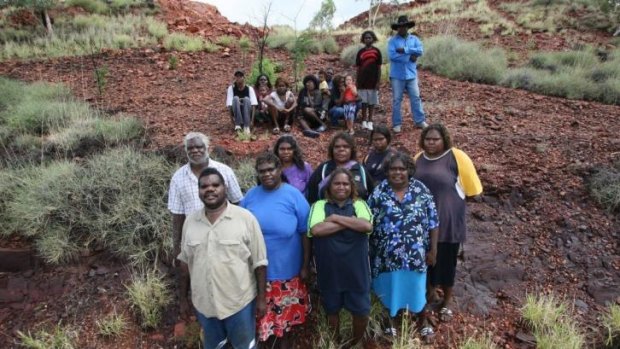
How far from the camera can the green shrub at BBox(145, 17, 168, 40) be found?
14.8 m

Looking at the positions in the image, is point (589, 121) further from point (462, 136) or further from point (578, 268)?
point (578, 268)

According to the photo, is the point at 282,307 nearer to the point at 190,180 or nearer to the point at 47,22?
the point at 190,180

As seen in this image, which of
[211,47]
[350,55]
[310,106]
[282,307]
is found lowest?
[282,307]

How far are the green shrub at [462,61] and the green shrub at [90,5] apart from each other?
14692 mm

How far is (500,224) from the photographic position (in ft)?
15.4

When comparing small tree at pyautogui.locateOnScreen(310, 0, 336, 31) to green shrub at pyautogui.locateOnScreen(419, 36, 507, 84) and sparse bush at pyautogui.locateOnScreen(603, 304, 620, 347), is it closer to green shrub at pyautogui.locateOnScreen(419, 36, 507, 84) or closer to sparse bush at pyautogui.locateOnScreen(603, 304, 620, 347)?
green shrub at pyautogui.locateOnScreen(419, 36, 507, 84)

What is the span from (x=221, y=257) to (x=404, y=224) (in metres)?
1.31

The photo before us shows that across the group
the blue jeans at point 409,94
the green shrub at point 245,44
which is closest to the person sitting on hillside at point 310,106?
the blue jeans at point 409,94

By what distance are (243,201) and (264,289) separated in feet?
2.09

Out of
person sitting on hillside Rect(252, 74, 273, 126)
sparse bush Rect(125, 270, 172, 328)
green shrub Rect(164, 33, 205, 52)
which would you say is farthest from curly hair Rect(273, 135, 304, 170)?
green shrub Rect(164, 33, 205, 52)

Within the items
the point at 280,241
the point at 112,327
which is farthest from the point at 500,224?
the point at 112,327

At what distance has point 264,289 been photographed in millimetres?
2828

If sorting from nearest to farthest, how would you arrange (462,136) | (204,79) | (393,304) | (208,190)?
(208,190) → (393,304) → (462,136) → (204,79)

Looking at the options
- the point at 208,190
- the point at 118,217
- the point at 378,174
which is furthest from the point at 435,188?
the point at 118,217
